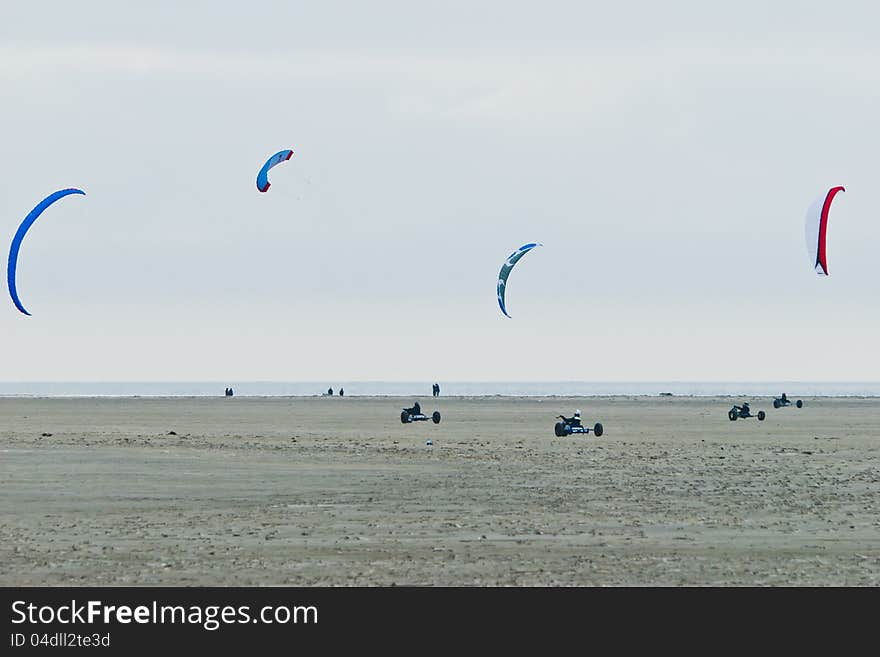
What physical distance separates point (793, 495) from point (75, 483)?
15049 mm

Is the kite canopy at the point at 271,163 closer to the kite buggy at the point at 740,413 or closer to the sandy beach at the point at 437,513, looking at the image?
the sandy beach at the point at 437,513

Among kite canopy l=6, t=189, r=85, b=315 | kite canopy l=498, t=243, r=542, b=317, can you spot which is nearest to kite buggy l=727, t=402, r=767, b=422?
kite canopy l=498, t=243, r=542, b=317

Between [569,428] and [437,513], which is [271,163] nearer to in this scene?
[569,428]

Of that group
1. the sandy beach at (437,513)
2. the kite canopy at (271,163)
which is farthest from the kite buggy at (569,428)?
the kite canopy at (271,163)

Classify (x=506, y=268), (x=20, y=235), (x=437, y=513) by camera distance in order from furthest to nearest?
(x=506, y=268) < (x=20, y=235) < (x=437, y=513)

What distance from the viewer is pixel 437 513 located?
2486 centimetres

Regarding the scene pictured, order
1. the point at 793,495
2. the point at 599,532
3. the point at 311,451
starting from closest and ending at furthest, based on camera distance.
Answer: the point at 599,532 → the point at 793,495 → the point at 311,451

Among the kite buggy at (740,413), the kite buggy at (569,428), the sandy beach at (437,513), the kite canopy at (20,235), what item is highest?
the kite canopy at (20,235)

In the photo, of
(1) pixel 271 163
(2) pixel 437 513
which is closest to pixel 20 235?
(1) pixel 271 163

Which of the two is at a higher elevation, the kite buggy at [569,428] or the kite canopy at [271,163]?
the kite canopy at [271,163]

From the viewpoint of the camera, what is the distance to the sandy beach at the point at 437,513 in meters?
18.5

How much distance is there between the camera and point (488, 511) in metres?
25.2
